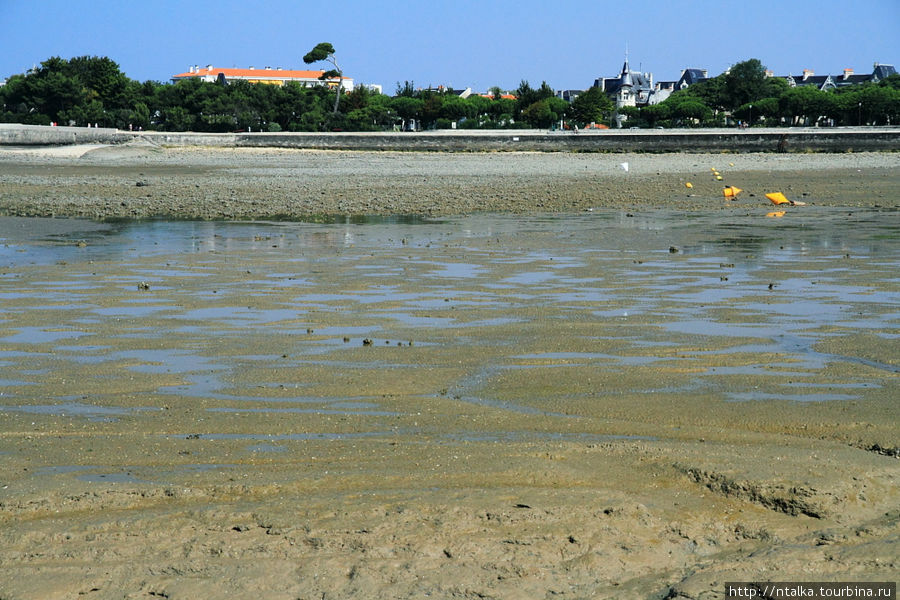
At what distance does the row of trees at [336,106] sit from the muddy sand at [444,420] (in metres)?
62.5

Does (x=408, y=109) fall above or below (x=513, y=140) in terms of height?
above

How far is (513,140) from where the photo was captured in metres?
54.9

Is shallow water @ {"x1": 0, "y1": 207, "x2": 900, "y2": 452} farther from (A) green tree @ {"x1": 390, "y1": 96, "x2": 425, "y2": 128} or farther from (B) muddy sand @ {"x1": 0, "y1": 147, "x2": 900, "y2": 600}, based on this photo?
(A) green tree @ {"x1": 390, "y1": 96, "x2": 425, "y2": 128}

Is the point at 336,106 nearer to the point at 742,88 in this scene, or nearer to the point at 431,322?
the point at 742,88

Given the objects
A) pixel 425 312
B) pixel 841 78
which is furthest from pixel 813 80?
pixel 425 312

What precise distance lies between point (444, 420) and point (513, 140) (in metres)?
51.0

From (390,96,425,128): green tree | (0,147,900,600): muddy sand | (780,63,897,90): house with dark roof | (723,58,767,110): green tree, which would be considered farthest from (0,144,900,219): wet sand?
(780,63,897,90): house with dark roof

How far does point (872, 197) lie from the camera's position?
21234 millimetres

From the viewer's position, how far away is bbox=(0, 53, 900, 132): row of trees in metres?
71.1

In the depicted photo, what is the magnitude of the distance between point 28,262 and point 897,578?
1040 cm

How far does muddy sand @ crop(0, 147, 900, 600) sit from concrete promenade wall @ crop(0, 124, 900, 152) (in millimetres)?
37973

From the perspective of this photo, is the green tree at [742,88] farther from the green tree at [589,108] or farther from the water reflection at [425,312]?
the water reflection at [425,312]

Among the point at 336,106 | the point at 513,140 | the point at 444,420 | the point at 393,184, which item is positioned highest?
the point at 336,106

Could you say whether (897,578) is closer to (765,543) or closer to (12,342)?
(765,543)
